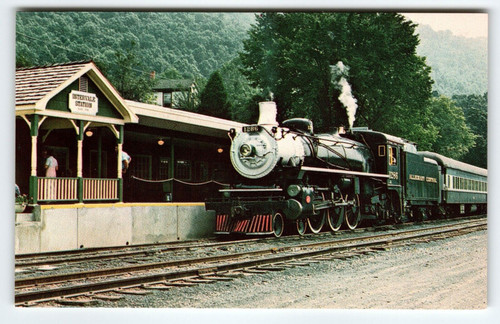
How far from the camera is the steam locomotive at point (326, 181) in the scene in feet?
38.0

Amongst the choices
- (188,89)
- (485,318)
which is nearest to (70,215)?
(188,89)

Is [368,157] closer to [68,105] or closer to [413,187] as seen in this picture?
[413,187]

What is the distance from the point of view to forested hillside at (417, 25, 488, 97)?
26.3 ft

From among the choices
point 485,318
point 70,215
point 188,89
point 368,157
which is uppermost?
point 188,89

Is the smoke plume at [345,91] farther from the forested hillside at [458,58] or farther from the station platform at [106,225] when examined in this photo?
the station platform at [106,225]

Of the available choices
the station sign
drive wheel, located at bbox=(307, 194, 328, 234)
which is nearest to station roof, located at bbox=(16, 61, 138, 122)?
the station sign

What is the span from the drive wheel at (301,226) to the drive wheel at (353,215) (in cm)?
149

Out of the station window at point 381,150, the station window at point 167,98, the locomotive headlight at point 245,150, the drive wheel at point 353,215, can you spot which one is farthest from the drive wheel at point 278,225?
the station window at point 381,150

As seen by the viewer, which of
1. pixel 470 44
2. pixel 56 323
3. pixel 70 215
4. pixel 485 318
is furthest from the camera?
pixel 70 215

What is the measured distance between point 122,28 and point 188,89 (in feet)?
8.85

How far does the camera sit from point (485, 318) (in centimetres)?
740

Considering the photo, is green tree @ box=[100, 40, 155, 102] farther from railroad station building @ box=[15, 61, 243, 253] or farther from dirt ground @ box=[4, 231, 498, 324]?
dirt ground @ box=[4, 231, 498, 324]

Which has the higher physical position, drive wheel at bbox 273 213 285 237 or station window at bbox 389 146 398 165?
station window at bbox 389 146 398 165

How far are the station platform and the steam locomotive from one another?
115cm
